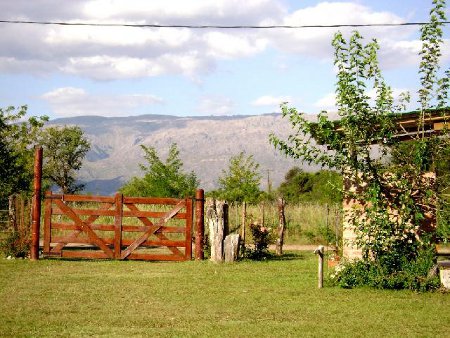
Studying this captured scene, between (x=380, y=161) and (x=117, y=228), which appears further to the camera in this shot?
(x=117, y=228)

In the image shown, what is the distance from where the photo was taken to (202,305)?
11.4 meters

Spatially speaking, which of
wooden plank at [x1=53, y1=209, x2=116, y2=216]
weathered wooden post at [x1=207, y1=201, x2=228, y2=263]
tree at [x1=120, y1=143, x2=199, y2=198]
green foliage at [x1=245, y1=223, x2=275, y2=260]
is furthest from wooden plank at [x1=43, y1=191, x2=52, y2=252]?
tree at [x1=120, y1=143, x2=199, y2=198]

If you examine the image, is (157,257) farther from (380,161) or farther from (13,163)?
(13,163)

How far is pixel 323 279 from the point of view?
14078mm

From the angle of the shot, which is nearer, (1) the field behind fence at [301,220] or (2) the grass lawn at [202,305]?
(2) the grass lawn at [202,305]

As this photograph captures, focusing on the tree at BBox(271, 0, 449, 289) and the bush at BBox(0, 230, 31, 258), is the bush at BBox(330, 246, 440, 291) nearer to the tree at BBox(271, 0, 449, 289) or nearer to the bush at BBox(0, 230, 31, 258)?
the tree at BBox(271, 0, 449, 289)

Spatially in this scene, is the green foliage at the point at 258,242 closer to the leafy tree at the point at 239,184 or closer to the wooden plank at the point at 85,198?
the wooden plank at the point at 85,198

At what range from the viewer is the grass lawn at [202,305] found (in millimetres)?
9352

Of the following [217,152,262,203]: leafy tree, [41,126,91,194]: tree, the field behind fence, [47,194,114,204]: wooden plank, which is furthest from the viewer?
[41,126,91,194]: tree

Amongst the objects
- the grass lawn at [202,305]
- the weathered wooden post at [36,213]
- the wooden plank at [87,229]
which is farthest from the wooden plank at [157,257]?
the weathered wooden post at [36,213]

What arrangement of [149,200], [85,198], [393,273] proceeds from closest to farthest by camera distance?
[393,273] → [85,198] → [149,200]

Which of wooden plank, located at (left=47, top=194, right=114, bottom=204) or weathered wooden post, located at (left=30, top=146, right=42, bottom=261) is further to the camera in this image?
wooden plank, located at (left=47, top=194, right=114, bottom=204)

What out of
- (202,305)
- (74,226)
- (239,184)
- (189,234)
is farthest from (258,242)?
(239,184)

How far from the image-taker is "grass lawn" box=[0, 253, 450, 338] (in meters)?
9.35
